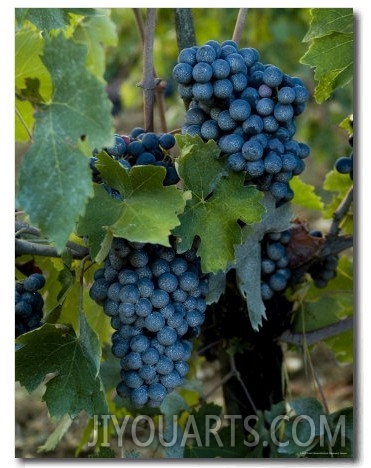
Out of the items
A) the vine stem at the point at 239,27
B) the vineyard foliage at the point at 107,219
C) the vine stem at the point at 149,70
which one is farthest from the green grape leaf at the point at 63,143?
the vine stem at the point at 239,27

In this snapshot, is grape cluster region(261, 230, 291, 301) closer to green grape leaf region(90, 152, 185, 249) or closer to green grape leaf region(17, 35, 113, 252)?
green grape leaf region(90, 152, 185, 249)

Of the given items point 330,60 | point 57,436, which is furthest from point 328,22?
point 57,436

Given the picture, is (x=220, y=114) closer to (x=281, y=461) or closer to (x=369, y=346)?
(x=369, y=346)

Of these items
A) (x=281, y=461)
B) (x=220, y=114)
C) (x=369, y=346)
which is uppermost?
(x=220, y=114)

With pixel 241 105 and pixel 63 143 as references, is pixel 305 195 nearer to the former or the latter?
pixel 241 105

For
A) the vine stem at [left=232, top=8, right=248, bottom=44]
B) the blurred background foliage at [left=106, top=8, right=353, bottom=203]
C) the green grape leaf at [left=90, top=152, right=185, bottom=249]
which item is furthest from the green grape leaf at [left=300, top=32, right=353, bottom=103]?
the blurred background foliage at [left=106, top=8, right=353, bottom=203]
